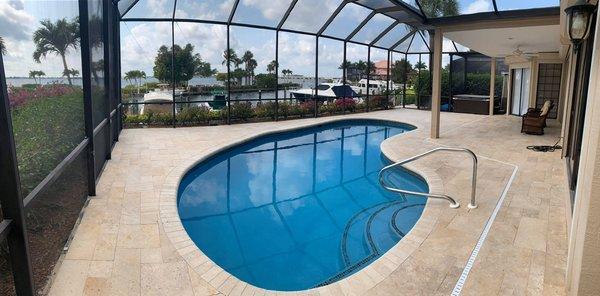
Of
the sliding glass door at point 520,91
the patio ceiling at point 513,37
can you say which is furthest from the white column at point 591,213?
the sliding glass door at point 520,91

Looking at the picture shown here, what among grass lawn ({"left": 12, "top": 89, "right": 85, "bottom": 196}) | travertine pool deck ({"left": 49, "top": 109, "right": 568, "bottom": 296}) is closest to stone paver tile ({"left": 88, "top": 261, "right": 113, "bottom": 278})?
travertine pool deck ({"left": 49, "top": 109, "right": 568, "bottom": 296})

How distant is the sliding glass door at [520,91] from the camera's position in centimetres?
1616

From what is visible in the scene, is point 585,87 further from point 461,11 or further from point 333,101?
point 333,101

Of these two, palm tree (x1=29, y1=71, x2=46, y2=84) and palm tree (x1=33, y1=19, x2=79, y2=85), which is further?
palm tree (x1=33, y1=19, x2=79, y2=85)

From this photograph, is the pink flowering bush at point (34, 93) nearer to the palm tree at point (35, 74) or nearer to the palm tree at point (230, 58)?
the palm tree at point (35, 74)

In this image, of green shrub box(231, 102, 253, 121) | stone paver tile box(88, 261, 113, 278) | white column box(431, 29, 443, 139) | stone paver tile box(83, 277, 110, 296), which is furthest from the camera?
green shrub box(231, 102, 253, 121)

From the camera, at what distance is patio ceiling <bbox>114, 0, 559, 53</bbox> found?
919cm

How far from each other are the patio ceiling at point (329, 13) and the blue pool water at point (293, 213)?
389 centimetres

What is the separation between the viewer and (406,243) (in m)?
4.21

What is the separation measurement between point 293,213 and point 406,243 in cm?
233

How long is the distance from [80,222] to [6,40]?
2.66 meters

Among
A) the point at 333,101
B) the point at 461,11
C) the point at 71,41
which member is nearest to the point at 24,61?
the point at 71,41

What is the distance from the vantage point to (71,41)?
4.79 m

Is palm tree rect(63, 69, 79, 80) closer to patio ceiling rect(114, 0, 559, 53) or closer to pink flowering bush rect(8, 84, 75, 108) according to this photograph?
pink flowering bush rect(8, 84, 75, 108)
